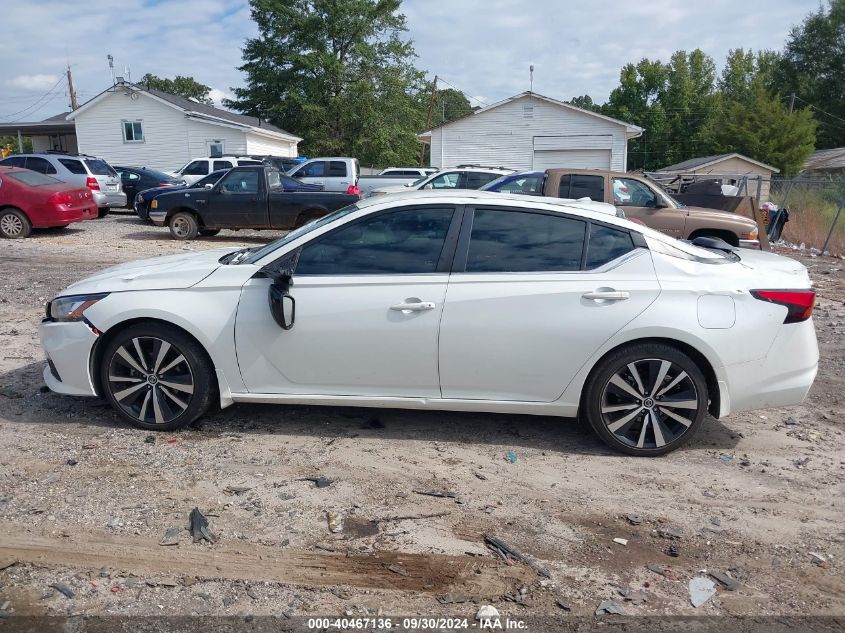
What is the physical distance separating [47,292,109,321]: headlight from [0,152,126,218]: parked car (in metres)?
15.3

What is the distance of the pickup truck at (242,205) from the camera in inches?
604

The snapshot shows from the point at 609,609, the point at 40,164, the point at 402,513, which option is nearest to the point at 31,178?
the point at 40,164

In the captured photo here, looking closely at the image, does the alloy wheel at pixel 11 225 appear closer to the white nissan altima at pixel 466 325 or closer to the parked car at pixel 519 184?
the parked car at pixel 519 184

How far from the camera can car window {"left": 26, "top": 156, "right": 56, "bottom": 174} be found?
63.7 feet

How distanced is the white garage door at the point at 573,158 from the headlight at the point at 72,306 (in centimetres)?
3244

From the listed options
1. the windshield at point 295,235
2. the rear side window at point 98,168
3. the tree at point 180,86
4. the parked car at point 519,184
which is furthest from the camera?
the tree at point 180,86

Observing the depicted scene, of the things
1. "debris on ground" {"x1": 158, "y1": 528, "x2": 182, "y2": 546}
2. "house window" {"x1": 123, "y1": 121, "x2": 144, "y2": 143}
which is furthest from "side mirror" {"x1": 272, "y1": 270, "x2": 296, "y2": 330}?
"house window" {"x1": 123, "y1": 121, "x2": 144, "y2": 143}

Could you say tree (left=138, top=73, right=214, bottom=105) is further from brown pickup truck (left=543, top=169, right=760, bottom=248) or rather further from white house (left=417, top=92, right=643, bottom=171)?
brown pickup truck (left=543, top=169, right=760, bottom=248)

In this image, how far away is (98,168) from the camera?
2031 cm

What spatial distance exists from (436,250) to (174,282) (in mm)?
1835

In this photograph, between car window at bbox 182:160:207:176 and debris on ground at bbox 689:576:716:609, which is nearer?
debris on ground at bbox 689:576:716:609

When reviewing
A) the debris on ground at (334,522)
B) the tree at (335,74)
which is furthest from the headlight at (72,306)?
the tree at (335,74)

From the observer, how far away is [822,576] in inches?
135

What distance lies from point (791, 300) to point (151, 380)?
170 inches
